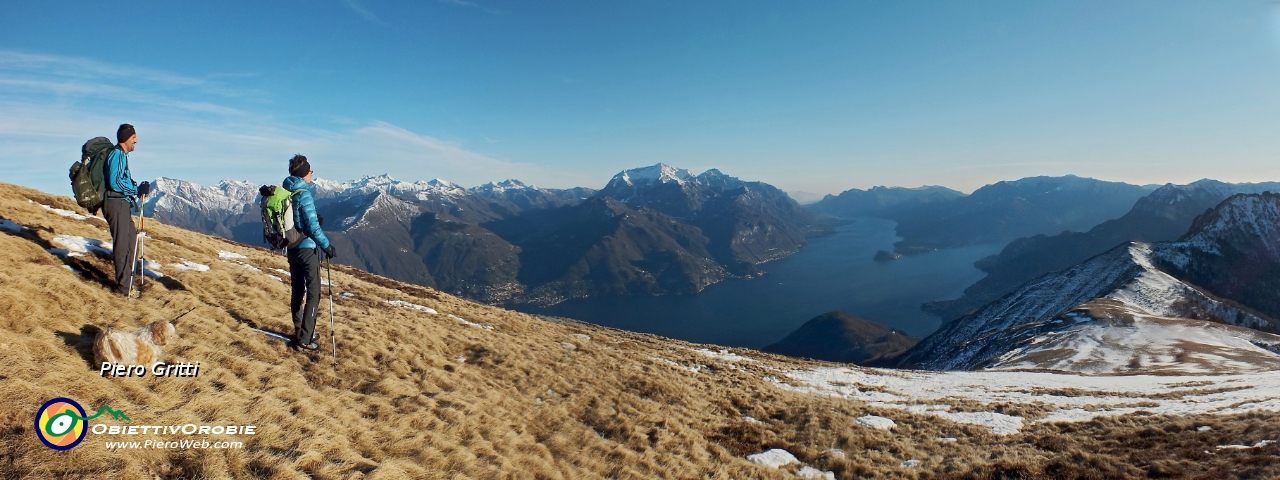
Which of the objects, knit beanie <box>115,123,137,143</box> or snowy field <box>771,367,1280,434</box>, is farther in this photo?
snowy field <box>771,367,1280,434</box>

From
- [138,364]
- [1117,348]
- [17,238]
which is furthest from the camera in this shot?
[1117,348]

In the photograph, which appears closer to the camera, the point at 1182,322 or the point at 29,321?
the point at 29,321

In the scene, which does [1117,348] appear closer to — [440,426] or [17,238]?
[440,426]

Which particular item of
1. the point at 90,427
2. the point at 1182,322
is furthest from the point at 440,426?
the point at 1182,322

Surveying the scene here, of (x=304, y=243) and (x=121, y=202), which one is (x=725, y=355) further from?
(x=121, y=202)

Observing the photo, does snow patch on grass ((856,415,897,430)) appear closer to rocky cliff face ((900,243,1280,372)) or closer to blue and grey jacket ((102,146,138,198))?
blue and grey jacket ((102,146,138,198))

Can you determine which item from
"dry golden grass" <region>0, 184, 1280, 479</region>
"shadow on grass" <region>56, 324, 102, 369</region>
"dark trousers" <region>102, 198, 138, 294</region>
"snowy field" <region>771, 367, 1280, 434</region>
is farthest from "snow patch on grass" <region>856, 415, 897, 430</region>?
"dark trousers" <region>102, 198, 138, 294</region>

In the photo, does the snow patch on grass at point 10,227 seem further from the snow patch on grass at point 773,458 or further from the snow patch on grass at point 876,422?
the snow patch on grass at point 876,422
